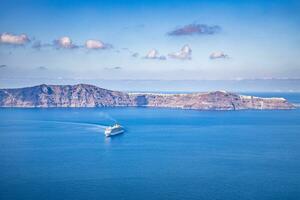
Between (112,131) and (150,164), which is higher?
(112,131)

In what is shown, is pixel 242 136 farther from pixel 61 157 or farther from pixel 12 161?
pixel 12 161

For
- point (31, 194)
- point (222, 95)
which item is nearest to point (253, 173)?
point (31, 194)

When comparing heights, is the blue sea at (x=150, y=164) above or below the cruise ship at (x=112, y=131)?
below

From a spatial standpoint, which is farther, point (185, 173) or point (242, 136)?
point (242, 136)

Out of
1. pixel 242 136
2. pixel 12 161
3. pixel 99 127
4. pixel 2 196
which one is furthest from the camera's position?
pixel 99 127

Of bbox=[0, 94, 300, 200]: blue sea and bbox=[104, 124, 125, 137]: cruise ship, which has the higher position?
bbox=[104, 124, 125, 137]: cruise ship

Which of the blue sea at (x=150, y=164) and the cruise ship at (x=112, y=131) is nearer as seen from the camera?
the blue sea at (x=150, y=164)

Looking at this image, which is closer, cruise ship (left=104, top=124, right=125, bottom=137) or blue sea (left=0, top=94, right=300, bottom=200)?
blue sea (left=0, top=94, right=300, bottom=200)

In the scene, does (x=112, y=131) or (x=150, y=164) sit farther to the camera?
(x=112, y=131)
